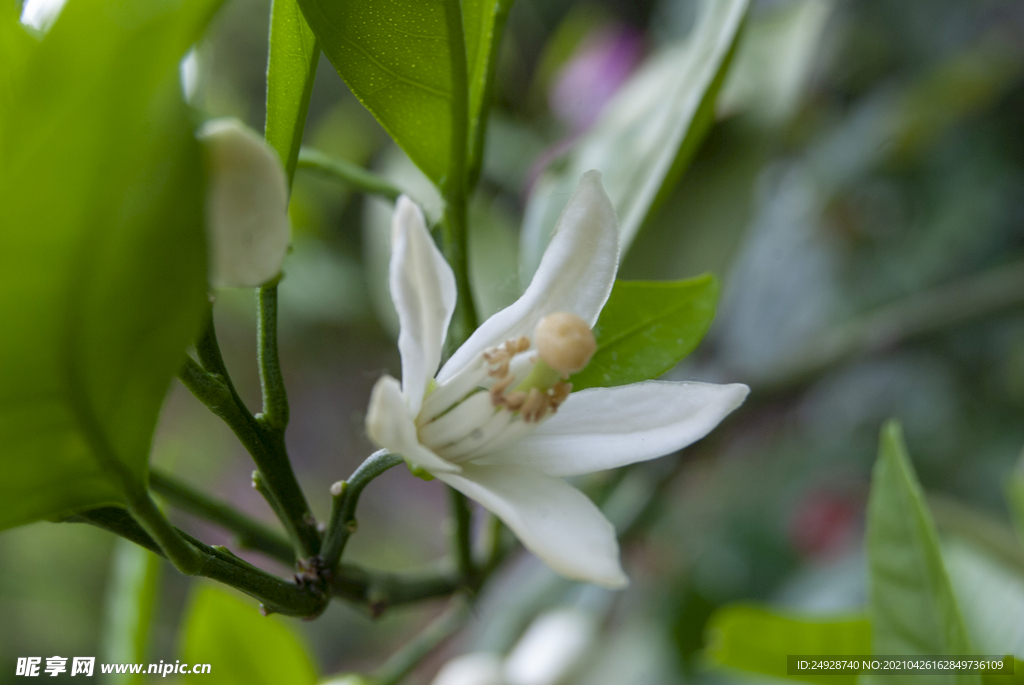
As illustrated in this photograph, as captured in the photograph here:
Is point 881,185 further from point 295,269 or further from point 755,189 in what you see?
point 295,269

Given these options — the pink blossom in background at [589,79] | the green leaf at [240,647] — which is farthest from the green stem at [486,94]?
the pink blossom in background at [589,79]

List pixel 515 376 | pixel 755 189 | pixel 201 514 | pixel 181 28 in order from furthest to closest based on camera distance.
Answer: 1. pixel 755 189
2. pixel 201 514
3. pixel 515 376
4. pixel 181 28

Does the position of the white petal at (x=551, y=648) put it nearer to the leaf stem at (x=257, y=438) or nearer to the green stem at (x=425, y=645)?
the green stem at (x=425, y=645)

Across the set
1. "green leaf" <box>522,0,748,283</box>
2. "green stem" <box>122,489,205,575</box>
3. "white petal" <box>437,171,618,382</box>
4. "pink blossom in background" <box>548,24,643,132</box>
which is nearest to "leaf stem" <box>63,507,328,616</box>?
"green stem" <box>122,489,205,575</box>

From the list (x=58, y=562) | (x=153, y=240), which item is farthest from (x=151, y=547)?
(x=58, y=562)

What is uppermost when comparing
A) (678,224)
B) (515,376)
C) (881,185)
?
(881,185)

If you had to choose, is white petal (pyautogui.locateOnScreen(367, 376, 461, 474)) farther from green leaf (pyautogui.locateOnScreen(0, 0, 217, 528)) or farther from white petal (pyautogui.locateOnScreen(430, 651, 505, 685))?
white petal (pyautogui.locateOnScreen(430, 651, 505, 685))

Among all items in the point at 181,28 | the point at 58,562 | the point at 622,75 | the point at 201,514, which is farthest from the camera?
the point at 58,562

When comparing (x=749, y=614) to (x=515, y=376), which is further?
(x=749, y=614)
